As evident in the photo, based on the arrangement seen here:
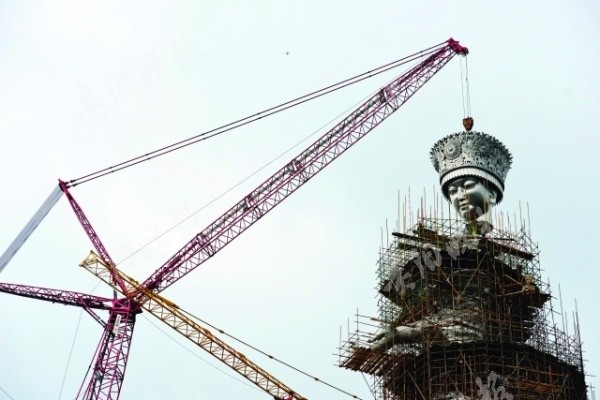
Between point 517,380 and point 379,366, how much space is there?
968cm

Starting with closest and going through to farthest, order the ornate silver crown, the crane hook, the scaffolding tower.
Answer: the scaffolding tower < the ornate silver crown < the crane hook

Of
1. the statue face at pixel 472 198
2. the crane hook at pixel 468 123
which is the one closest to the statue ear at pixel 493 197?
the statue face at pixel 472 198

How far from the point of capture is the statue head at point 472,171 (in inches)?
2955

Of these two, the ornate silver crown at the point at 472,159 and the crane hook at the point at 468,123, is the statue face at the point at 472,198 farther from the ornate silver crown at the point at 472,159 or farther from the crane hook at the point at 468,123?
the crane hook at the point at 468,123

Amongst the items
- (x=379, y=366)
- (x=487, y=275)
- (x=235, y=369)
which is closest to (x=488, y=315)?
(x=487, y=275)

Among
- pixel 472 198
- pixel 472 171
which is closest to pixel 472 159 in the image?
pixel 472 171

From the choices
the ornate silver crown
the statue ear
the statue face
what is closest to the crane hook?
the ornate silver crown

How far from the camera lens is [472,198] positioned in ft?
246

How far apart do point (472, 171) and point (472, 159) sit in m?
0.95

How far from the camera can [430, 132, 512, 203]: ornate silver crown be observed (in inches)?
2977

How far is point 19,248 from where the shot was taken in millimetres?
83375

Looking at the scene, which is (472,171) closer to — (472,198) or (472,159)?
(472,159)

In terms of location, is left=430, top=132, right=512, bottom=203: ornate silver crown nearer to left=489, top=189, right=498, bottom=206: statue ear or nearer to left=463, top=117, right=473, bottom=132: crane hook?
left=489, top=189, right=498, bottom=206: statue ear

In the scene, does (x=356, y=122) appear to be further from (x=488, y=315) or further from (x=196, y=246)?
(x=488, y=315)
